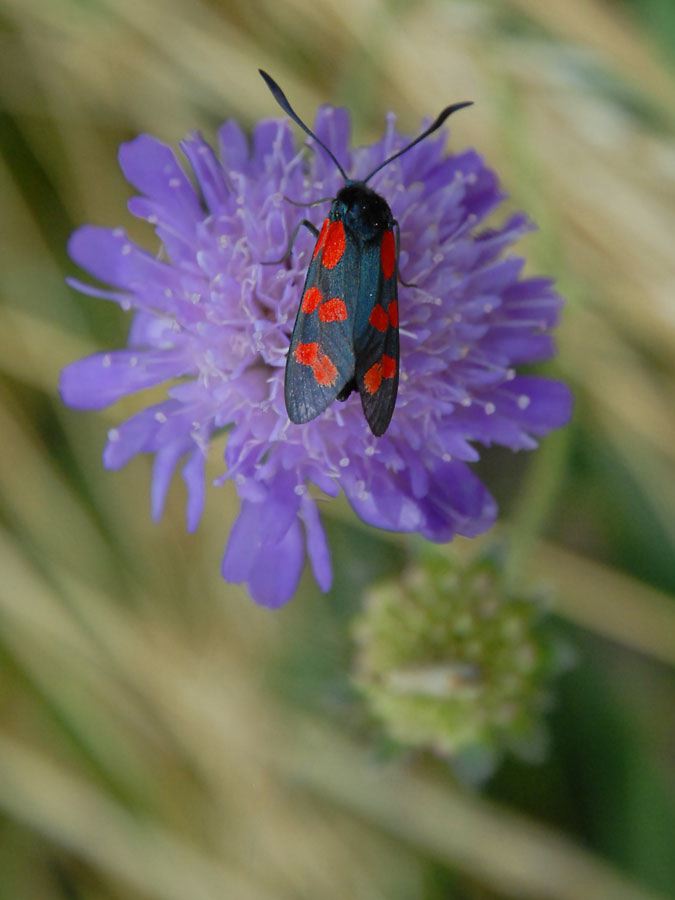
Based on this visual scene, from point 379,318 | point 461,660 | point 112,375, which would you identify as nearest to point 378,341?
point 379,318

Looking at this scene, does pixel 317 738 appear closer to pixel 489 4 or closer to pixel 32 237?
pixel 32 237

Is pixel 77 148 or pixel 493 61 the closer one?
pixel 493 61

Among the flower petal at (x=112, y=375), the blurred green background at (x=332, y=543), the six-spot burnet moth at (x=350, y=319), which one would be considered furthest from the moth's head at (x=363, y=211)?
the blurred green background at (x=332, y=543)

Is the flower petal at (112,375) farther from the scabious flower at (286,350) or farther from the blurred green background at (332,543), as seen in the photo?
the blurred green background at (332,543)

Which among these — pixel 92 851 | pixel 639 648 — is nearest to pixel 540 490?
pixel 639 648

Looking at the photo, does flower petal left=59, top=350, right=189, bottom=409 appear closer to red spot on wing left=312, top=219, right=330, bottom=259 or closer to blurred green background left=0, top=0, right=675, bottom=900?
red spot on wing left=312, top=219, right=330, bottom=259

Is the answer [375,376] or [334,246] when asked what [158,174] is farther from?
[375,376]
